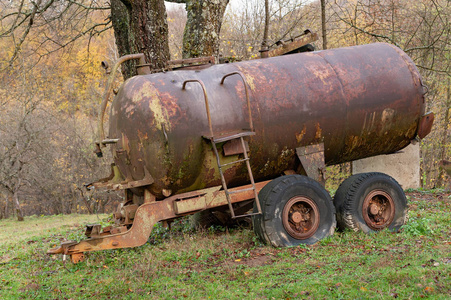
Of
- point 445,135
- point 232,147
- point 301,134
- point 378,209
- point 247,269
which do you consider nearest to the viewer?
point 247,269

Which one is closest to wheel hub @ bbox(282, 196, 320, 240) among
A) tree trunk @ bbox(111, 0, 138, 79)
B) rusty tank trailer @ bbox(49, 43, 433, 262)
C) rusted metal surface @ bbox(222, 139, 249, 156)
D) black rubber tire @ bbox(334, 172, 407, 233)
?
rusty tank trailer @ bbox(49, 43, 433, 262)

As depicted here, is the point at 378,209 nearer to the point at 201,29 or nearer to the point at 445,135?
the point at 201,29

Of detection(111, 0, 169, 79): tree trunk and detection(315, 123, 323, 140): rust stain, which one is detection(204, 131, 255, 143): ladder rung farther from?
A: detection(111, 0, 169, 79): tree trunk

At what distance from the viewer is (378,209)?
21.3 feet

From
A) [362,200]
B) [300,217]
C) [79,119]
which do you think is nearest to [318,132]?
[362,200]

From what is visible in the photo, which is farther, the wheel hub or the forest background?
the forest background

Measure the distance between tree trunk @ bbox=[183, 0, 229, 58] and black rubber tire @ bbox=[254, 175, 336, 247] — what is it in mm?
3921

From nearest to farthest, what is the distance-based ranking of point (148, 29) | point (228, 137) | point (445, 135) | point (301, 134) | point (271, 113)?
point (228, 137) → point (271, 113) → point (301, 134) → point (148, 29) → point (445, 135)

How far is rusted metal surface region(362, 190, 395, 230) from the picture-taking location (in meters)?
6.41

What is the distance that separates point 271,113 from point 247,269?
2.15 metres

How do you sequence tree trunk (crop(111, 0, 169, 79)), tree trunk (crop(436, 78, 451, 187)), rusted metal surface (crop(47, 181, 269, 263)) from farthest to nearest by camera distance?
tree trunk (crop(436, 78, 451, 187)), tree trunk (crop(111, 0, 169, 79)), rusted metal surface (crop(47, 181, 269, 263))

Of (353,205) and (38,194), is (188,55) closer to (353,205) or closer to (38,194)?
(353,205)

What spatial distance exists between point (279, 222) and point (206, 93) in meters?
1.87

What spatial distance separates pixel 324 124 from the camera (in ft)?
21.1
